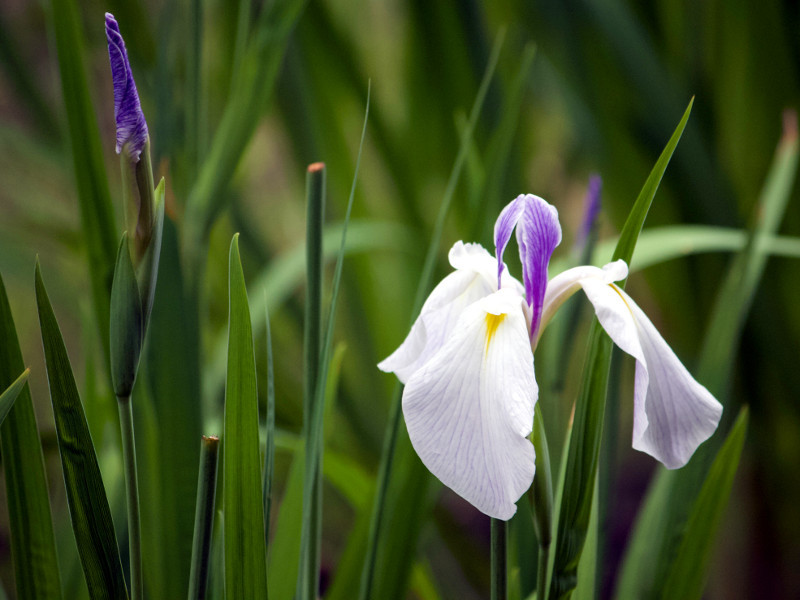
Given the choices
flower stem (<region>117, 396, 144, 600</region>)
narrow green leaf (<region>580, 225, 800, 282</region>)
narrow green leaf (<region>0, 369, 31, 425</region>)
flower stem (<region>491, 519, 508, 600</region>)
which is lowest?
flower stem (<region>491, 519, 508, 600</region>)

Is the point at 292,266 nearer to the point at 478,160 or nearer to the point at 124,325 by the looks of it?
the point at 478,160

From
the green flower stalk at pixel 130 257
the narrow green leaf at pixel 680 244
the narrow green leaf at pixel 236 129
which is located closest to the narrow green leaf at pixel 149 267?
the green flower stalk at pixel 130 257

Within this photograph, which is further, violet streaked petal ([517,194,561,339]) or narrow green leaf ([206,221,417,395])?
narrow green leaf ([206,221,417,395])

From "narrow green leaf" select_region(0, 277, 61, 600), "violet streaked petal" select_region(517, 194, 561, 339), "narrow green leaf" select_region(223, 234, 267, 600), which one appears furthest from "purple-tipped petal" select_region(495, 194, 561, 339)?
"narrow green leaf" select_region(0, 277, 61, 600)

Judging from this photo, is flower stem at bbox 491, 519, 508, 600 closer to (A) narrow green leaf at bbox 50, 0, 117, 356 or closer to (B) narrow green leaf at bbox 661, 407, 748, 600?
(B) narrow green leaf at bbox 661, 407, 748, 600

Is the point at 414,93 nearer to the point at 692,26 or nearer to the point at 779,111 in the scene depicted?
the point at 692,26

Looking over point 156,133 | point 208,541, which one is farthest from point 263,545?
point 156,133

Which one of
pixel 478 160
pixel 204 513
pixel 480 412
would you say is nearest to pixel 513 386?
pixel 480 412
